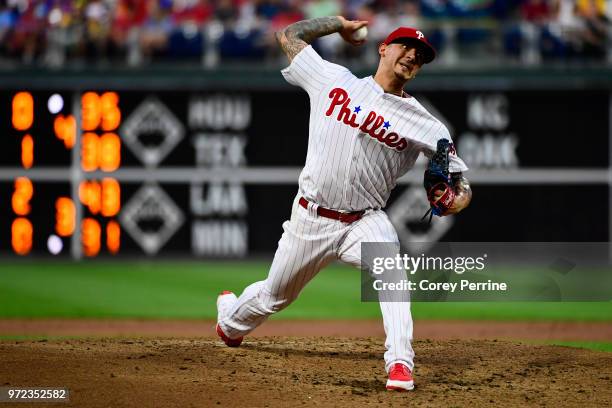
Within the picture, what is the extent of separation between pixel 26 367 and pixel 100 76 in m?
9.52

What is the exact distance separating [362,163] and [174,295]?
6773mm

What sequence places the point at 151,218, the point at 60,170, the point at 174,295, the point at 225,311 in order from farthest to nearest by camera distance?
1. the point at 151,218
2. the point at 60,170
3. the point at 174,295
4. the point at 225,311

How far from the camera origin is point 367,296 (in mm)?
7141

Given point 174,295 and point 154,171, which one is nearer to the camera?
point 174,295

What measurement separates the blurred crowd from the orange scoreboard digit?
1.00m

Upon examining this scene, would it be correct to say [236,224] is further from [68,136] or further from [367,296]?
[367,296]

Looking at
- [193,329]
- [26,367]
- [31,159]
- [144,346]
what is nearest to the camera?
[26,367]

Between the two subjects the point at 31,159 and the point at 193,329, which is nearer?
the point at 193,329

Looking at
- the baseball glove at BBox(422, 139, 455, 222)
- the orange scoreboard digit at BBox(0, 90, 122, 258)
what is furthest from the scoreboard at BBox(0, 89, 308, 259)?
the baseball glove at BBox(422, 139, 455, 222)

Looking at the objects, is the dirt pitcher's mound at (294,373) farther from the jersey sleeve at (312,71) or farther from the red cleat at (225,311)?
the jersey sleeve at (312,71)

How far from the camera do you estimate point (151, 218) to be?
48.9ft

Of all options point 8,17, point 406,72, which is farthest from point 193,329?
point 8,17

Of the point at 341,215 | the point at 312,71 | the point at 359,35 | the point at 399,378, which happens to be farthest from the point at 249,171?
the point at 399,378

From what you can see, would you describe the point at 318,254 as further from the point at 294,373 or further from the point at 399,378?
the point at 399,378
